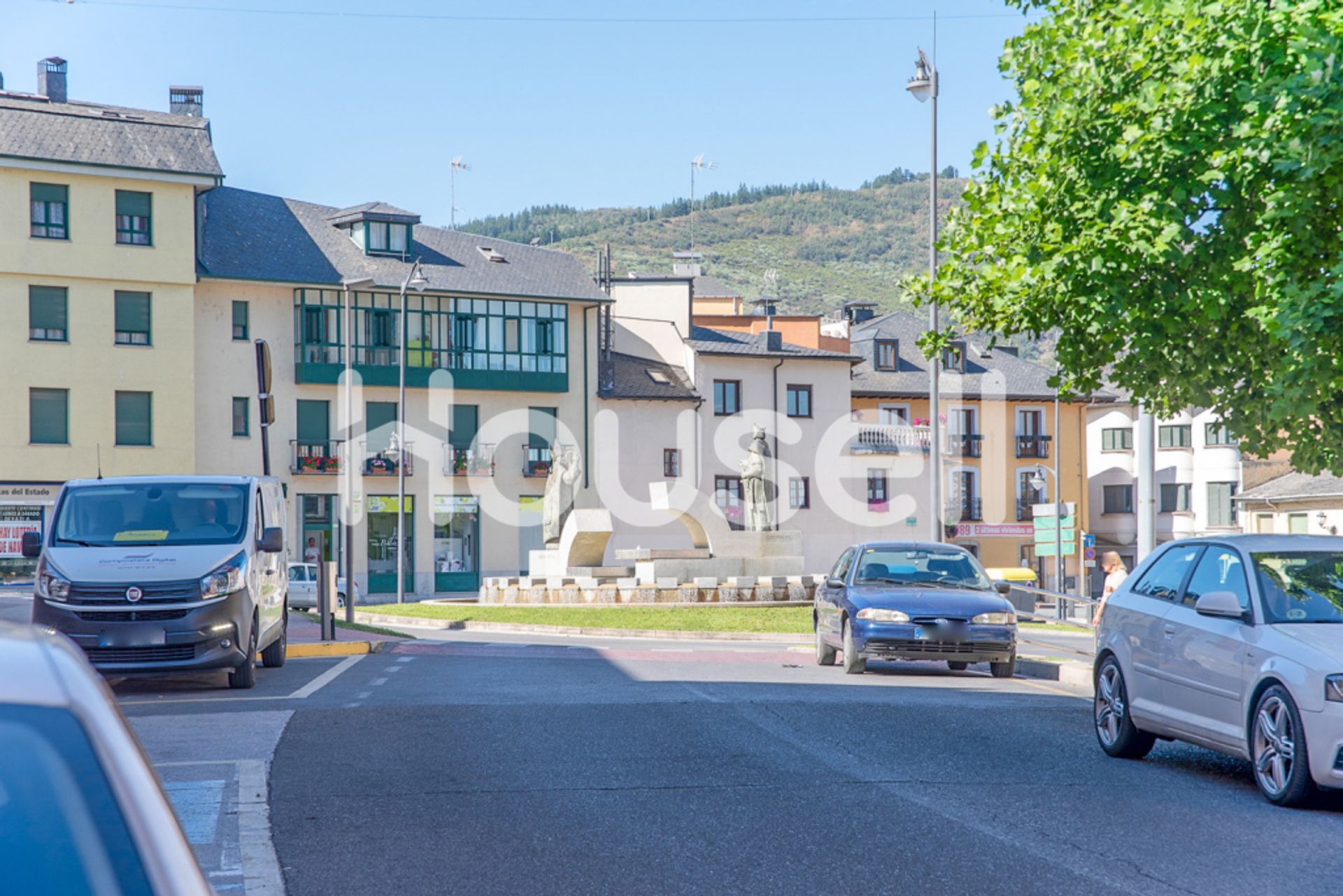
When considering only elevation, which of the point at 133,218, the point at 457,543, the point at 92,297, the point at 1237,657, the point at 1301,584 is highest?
Result: the point at 133,218

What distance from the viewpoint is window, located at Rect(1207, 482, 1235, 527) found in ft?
244

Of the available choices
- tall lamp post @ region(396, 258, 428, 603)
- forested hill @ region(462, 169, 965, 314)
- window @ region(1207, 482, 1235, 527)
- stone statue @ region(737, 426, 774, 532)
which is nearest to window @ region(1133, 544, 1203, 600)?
stone statue @ region(737, 426, 774, 532)

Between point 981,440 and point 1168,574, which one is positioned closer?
point 1168,574

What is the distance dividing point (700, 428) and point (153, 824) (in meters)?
63.1

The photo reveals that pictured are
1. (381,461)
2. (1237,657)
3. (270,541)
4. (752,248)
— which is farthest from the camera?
(752,248)

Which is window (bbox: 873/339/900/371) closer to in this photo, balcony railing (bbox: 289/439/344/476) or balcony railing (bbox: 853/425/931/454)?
balcony railing (bbox: 853/425/931/454)

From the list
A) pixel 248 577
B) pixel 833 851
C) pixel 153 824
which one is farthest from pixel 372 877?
pixel 248 577

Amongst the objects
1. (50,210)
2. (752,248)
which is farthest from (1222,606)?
(752,248)

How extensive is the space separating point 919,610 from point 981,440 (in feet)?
193

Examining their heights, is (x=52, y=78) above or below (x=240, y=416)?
above

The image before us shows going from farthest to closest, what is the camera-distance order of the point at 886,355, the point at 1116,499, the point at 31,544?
the point at 1116,499, the point at 886,355, the point at 31,544

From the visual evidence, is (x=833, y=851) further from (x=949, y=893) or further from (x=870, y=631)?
(x=870, y=631)

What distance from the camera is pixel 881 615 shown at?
17.0m

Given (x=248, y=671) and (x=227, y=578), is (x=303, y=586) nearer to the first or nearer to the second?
(x=248, y=671)
